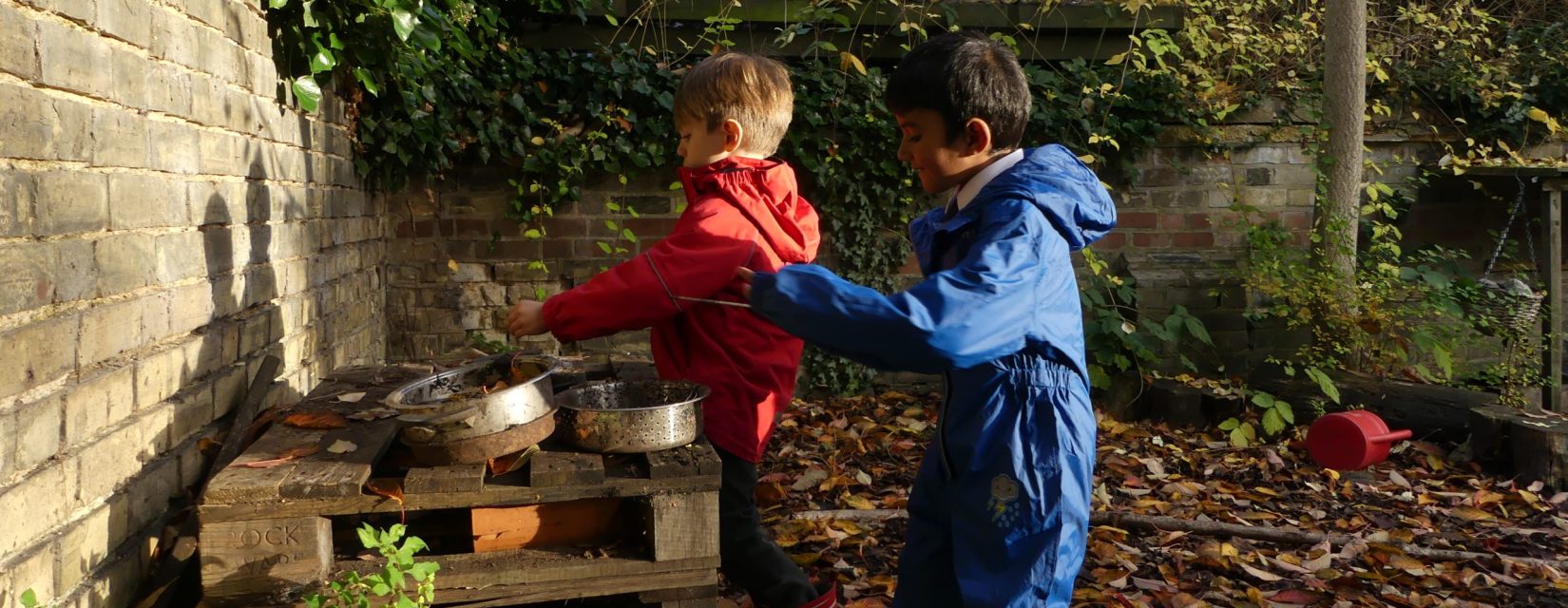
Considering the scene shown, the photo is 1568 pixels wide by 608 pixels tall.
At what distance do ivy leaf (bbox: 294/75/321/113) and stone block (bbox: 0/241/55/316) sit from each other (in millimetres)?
1603

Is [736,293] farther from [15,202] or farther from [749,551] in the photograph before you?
[15,202]

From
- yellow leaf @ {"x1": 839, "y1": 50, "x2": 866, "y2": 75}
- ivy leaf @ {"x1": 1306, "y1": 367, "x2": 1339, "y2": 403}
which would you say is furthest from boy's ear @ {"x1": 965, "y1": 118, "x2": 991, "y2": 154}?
ivy leaf @ {"x1": 1306, "y1": 367, "x2": 1339, "y2": 403}

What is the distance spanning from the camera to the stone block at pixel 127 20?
7.34 feet

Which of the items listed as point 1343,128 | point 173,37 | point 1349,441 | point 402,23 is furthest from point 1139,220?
point 173,37

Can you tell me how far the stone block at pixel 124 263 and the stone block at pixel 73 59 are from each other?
0.97 ft

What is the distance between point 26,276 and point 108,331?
0.35m

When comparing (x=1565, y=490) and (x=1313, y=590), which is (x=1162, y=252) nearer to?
(x=1565, y=490)

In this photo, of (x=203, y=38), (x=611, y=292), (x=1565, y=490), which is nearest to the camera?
(x=611, y=292)

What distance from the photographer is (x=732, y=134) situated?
2752 millimetres

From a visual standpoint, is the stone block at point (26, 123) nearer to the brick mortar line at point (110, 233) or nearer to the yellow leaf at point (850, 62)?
the brick mortar line at point (110, 233)

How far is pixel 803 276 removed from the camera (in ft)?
5.65

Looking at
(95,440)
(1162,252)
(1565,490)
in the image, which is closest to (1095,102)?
(1162,252)

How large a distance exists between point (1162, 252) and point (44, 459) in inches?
211

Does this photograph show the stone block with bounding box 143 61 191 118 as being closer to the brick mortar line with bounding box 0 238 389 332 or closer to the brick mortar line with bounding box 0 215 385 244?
the brick mortar line with bounding box 0 215 385 244
